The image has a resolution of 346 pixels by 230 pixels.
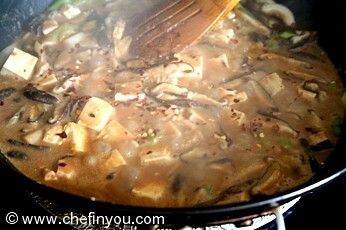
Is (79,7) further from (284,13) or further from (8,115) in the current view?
(284,13)

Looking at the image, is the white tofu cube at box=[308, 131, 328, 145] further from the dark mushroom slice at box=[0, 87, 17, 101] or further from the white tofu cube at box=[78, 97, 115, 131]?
the dark mushroom slice at box=[0, 87, 17, 101]

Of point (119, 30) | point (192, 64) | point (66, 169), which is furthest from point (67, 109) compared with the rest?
point (192, 64)

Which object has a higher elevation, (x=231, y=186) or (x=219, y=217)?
(x=219, y=217)

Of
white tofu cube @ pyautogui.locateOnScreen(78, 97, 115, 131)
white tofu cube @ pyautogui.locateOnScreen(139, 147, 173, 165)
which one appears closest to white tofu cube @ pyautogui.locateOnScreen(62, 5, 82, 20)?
white tofu cube @ pyautogui.locateOnScreen(78, 97, 115, 131)

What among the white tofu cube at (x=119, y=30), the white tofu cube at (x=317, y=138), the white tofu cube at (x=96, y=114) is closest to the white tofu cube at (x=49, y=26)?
the white tofu cube at (x=119, y=30)

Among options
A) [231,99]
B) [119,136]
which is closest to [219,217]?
[119,136]

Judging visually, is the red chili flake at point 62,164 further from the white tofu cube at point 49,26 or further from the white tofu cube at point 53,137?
the white tofu cube at point 49,26
